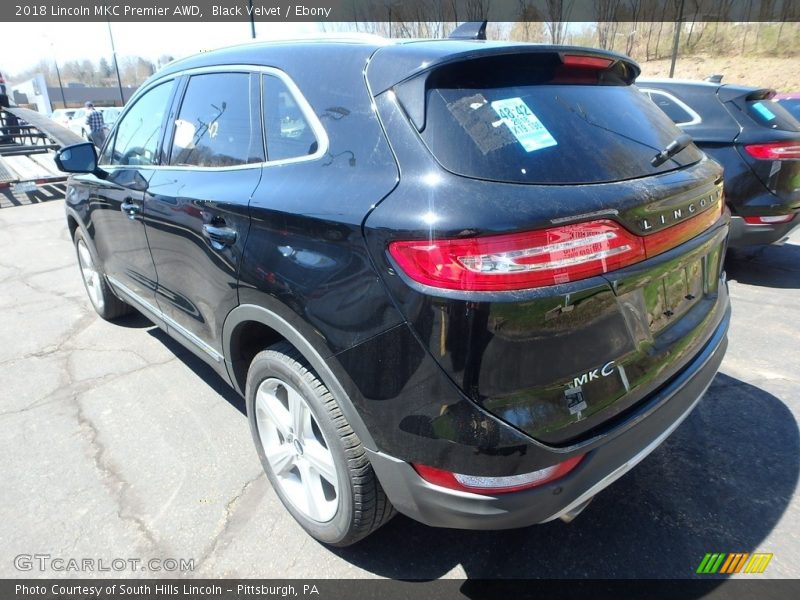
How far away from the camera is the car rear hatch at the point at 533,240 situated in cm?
141

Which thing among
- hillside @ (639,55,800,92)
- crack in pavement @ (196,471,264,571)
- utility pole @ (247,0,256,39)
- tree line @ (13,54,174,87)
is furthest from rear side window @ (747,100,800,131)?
tree line @ (13,54,174,87)

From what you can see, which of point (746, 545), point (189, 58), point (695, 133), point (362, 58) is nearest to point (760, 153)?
point (695, 133)

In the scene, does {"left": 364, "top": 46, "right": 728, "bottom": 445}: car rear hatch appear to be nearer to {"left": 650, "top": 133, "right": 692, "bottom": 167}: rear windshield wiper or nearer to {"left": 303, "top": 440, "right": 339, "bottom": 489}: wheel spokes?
{"left": 650, "top": 133, "right": 692, "bottom": 167}: rear windshield wiper

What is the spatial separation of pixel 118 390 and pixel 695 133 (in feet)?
17.5

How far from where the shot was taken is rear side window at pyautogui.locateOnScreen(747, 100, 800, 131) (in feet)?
15.2

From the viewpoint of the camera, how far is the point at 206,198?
230cm

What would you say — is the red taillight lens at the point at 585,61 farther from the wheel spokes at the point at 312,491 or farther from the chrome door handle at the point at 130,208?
the chrome door handle at the point at 130,208

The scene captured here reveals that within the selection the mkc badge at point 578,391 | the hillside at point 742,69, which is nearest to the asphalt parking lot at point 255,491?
the mkc badge at point 578,391

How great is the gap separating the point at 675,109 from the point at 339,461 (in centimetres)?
508

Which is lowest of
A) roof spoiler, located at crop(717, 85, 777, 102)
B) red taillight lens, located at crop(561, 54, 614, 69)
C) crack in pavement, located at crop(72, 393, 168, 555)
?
crack in pavement, located at crop(72, 393, 168, 555)

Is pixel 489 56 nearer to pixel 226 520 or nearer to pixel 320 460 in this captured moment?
pixel 320 460

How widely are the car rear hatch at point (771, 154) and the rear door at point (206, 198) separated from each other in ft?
14.6

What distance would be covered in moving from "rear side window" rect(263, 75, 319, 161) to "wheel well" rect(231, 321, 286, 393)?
2.44 feet

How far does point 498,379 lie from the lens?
143 cm
